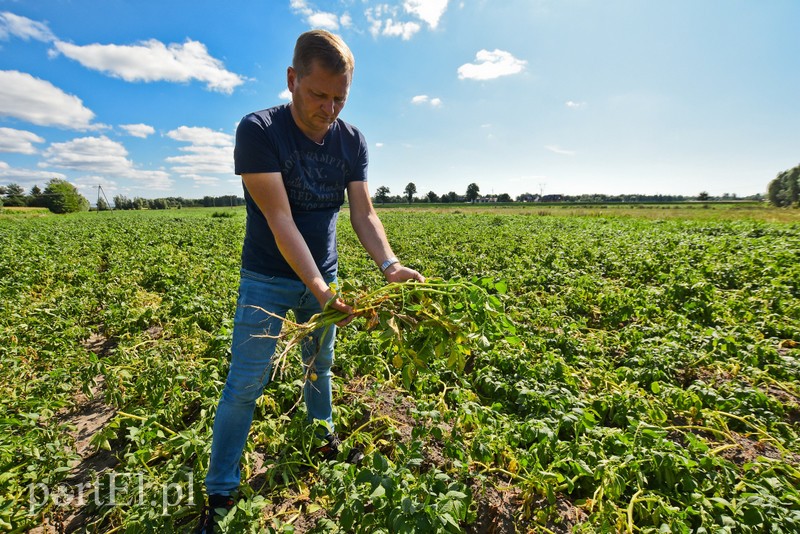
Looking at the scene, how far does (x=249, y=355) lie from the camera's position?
1905 mm

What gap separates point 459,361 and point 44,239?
18.1 metres

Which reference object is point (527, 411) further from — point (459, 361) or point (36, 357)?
point (36, 357)

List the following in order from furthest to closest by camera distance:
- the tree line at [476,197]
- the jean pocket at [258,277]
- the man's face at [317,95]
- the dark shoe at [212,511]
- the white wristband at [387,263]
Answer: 1. the tree line at [476,197]
2. the white wristband at [387,263]
3. the jean pocket at [258,277]
4. the dark shoe at [212,511]
5. the man's face at [317,95]

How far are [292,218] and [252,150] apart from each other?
14.4 inches

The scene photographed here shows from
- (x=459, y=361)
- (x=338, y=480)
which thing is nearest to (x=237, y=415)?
(x=338, y=480)

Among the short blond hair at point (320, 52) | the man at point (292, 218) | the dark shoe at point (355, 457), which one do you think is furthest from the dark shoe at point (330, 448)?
the short blond hair at point (320, 52)

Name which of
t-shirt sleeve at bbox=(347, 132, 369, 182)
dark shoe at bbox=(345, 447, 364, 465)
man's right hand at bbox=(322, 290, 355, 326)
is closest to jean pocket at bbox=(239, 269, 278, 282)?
man's right hand at bbox=(322, 290, 355, 326)

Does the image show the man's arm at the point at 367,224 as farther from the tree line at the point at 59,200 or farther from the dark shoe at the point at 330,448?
the tree line at the point at 59,200

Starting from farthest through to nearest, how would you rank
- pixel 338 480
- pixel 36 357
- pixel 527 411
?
1. pixel 36 357
2. pixel 527 411
3. pixel 338 480

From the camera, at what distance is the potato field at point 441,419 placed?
1768 mm

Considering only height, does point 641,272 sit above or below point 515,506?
above

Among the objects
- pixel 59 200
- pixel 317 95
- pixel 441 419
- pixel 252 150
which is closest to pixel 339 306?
pixel 252 150

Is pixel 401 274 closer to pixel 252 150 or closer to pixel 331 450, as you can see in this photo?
pixel 252 150

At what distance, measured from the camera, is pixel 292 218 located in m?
1.86
